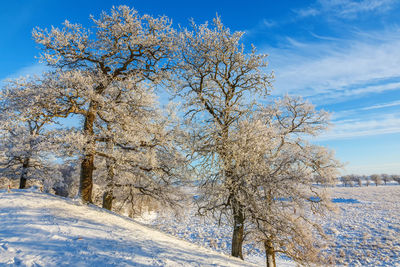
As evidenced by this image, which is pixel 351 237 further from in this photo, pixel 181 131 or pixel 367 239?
pixel 181 131

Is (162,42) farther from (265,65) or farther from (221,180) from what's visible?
(221,180)

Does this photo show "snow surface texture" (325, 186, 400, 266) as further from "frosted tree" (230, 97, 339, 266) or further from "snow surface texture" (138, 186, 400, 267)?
"frosted tree" (230, 97, 339, 266)

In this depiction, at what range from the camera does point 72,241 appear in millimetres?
5688

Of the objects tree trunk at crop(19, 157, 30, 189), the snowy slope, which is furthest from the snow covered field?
tree trunk at crop(19, 157, 30, 189)

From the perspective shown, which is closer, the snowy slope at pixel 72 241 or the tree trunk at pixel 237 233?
the snowy slope at pixel 72 241

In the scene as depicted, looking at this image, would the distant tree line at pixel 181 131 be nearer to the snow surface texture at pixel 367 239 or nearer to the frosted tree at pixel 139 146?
the frosted tree at pixel 139 146

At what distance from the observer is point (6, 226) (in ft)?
19.7

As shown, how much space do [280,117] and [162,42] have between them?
8.50 metres

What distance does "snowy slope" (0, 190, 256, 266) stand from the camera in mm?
4836

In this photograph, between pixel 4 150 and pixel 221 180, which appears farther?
pixel 4 150

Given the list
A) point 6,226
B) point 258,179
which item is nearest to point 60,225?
point 6,226

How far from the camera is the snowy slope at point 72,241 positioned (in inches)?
190

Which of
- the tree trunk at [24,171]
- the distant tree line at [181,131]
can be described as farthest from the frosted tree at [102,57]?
the tree trunk at [24,171]

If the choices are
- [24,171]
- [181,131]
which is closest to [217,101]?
[181,131]
